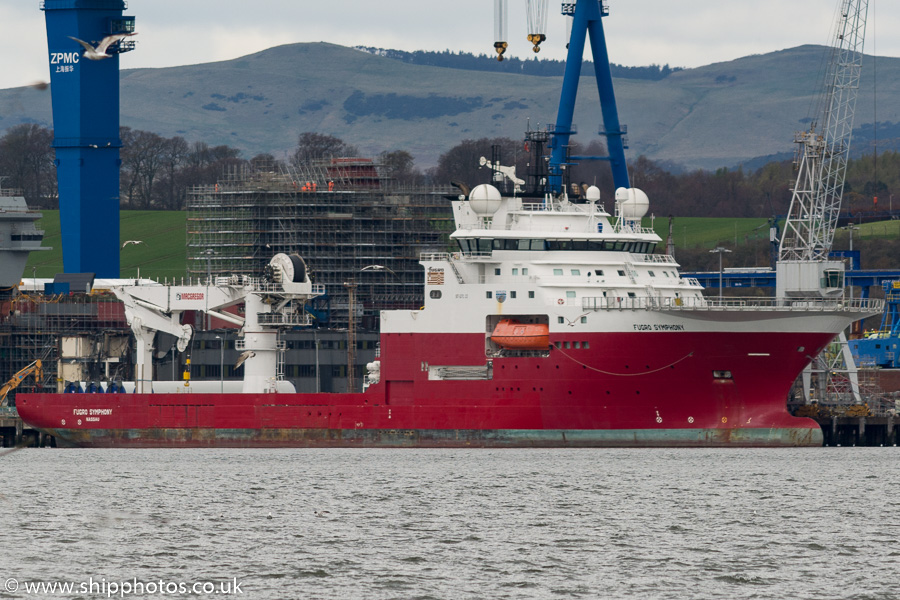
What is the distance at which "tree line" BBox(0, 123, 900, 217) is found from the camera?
125 metres

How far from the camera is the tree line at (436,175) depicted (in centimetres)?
12519

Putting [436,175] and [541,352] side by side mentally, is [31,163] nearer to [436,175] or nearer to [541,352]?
[436,175]

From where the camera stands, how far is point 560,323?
180ft

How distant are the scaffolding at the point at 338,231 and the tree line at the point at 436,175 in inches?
1256

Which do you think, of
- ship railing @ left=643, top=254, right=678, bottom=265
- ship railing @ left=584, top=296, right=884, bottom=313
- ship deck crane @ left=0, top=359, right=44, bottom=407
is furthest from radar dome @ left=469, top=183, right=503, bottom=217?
ship deck crane @ left=0, top=359, right=44, bottom=407

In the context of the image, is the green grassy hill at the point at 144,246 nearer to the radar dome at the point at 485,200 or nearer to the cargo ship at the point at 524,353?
the cargo ship at the point at 524,353

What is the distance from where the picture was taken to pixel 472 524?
38375mm

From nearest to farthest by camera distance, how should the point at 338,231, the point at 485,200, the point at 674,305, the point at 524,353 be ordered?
1. the point at 674,305
2. the point at 524,353
3. the point at 485,200
4. the point at 338,231

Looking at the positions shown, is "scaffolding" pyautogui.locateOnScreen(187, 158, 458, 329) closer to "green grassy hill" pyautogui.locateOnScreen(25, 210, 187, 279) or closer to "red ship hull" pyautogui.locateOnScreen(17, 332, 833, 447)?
"green grassy hill" pyautogui.locateOnScreen(25, 210, 187, 279)

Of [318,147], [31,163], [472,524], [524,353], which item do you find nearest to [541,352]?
[524,353]

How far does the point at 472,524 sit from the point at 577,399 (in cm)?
1707

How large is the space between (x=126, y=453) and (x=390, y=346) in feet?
38.4

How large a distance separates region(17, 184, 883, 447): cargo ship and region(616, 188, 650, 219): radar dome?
0.22 ft

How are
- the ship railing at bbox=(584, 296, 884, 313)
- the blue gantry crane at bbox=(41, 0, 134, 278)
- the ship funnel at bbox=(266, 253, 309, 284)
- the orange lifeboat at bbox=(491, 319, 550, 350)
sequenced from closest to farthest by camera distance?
the ship railing at bbox=(584, 296, 884, 313), the orange lifeboat at bbox=(491, 319, 550, 350), the ship funnel at bbox=(266, 253, 309, 284), the blue gantry crane at bbox=(41, 0, 134, 278)
